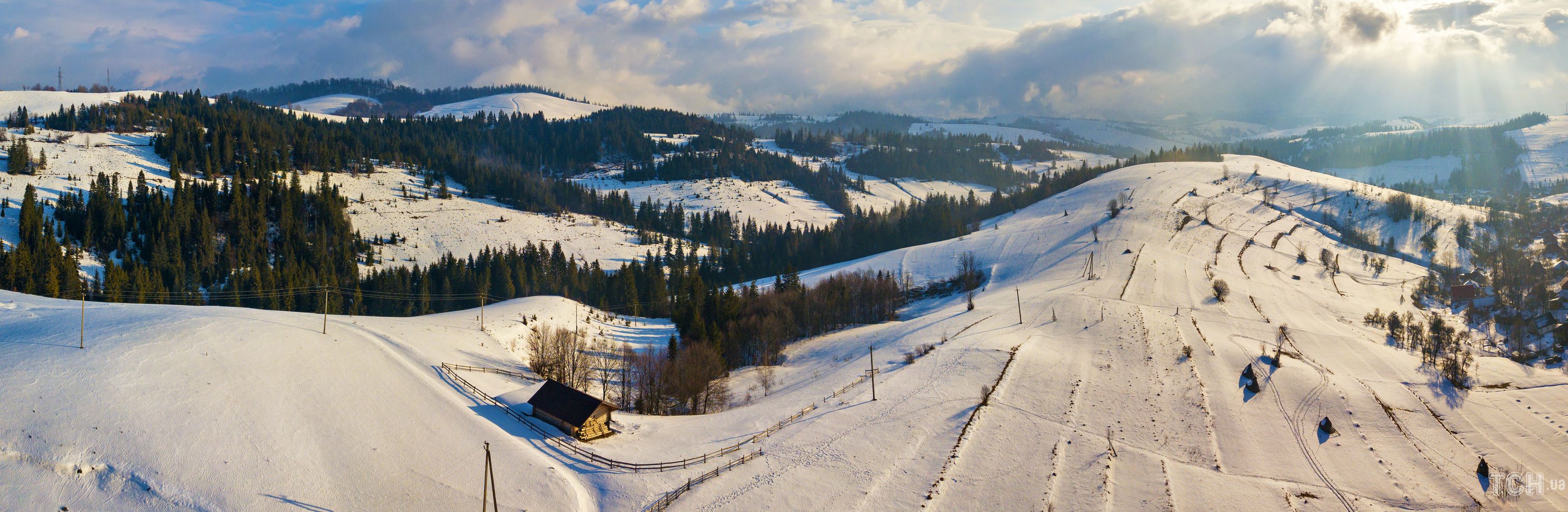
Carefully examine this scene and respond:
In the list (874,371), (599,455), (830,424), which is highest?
(874,371)

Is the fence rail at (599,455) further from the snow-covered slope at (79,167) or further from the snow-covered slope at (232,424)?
the snow-covered slope at (79,167)

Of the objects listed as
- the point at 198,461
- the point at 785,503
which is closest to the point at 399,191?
the point at 198,461

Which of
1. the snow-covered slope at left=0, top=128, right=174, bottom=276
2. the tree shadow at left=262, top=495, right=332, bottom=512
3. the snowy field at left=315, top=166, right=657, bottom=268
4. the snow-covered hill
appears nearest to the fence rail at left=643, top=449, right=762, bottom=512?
the tree shadow at left=262, top=495, right=332, bottom=512

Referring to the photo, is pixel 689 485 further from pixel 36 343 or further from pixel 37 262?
pixel 37 262

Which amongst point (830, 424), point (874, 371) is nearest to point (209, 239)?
point (874, 371)

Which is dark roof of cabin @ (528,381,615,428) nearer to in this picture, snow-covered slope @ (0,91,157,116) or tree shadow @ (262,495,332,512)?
tree shadow @ (262,495,332,512)

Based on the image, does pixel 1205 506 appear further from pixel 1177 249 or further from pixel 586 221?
pixel 586 221
